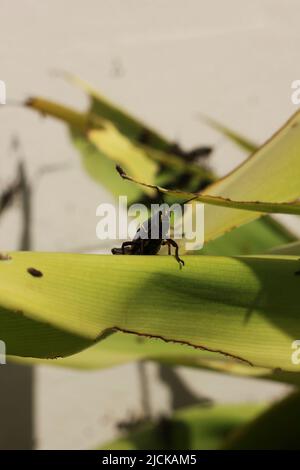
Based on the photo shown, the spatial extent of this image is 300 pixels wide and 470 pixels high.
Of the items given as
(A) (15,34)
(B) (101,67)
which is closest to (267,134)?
(B) (101,67)

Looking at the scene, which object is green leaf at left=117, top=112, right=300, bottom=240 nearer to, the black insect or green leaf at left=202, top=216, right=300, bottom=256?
the black insect

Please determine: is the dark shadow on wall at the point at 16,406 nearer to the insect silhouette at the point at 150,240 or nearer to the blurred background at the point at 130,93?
the blurred background at the point at 130,93

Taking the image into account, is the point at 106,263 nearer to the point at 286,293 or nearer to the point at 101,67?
the point at 286,293

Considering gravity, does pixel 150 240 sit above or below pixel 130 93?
below

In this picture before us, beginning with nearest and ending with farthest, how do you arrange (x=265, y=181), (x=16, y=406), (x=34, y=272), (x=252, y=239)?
(x=34, y=272) < (x=265, y=181) < (x=252, y=239) < (x=16, y=406)

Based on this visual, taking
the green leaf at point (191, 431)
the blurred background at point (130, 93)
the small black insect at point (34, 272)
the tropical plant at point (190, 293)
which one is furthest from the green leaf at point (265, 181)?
the blurred background at point (130, 93)

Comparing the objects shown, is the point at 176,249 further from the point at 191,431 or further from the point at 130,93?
the point at 130,93

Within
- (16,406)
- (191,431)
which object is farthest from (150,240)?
(16,406)
